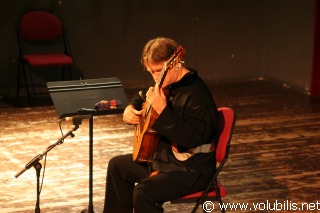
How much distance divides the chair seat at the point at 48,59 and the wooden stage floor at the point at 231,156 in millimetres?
464

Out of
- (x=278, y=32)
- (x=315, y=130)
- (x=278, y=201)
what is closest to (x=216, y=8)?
(x=278, y=32)

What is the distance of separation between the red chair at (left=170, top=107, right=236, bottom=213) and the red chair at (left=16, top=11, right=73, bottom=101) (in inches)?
143

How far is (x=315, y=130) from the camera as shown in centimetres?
602

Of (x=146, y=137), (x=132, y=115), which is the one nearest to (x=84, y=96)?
(x=132, y=115)

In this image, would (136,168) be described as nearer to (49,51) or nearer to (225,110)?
(225,110)

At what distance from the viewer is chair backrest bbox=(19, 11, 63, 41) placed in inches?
281

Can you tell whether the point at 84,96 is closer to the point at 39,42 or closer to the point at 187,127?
the point at 187,127

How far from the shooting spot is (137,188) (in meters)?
3.37

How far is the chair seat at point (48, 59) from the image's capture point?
677 centimetres

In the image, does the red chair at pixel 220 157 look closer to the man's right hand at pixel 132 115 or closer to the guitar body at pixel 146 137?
the guitar body at pixel 146 137

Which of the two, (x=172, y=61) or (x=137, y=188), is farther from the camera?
(x=137, y=188)

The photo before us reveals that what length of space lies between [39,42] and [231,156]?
10.0 ft

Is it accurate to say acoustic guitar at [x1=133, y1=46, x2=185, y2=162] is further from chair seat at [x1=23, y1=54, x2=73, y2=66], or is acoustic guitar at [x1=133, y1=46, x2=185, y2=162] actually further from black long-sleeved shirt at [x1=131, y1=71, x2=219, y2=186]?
chair seat at [x1=23, y1=54, x2=73, y2=66]

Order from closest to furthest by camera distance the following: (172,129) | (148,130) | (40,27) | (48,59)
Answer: (172,129)
(148,130)
(48,59)
(40,27)
